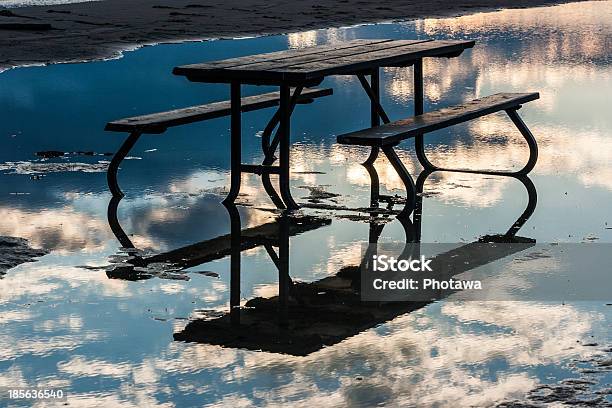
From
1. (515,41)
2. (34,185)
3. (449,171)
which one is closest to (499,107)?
(449,171)

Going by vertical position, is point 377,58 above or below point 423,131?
above

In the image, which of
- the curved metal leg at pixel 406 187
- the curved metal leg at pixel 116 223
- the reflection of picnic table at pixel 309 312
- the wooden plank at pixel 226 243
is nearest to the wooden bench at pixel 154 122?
the curved metal leg at pixel 116 223

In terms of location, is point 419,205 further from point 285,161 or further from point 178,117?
point 178,117

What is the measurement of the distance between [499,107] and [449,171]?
641mm

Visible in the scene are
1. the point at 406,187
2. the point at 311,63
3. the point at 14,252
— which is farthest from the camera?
the point at 311,63

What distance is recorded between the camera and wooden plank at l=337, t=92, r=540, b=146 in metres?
9.71

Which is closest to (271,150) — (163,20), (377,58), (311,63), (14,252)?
(311,63)

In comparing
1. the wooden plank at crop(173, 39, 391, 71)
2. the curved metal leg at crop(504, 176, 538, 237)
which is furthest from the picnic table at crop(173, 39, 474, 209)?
the curved metal leg at crop(504, 176, 538, 237)

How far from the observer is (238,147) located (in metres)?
10.4

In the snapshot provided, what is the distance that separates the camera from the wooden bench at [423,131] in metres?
9.75

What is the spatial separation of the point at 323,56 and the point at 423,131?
46.5 inches

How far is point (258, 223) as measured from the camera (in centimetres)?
973

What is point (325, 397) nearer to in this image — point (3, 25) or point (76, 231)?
point (76, 231)

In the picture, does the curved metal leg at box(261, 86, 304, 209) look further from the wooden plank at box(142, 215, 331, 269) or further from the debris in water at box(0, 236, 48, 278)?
the debris in water at box(0, 236, 48, 278)
